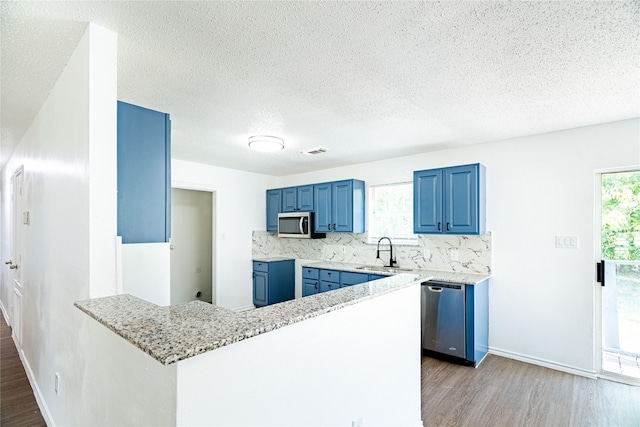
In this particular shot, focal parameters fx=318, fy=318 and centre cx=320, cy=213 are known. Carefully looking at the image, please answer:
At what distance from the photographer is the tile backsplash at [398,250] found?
369 cm

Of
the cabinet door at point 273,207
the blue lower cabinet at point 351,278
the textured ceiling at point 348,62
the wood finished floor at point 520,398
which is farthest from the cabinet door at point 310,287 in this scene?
the textured ceiling at point 348,62

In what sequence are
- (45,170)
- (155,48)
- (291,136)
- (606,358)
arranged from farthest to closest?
(291,136)
(606,358)
(45,170)
(155,48)

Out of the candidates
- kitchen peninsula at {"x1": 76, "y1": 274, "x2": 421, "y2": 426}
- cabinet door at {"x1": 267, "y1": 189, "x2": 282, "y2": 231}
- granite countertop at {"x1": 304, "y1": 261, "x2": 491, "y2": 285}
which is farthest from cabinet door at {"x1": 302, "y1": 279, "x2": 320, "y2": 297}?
kitchen peninsula at {"x1": 76, "y1": 274, "x2": 421, "y2": 426}

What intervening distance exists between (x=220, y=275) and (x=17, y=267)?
7.73 feet

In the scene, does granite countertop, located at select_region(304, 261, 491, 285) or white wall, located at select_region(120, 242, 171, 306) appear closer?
white wall, located at select_region(120, 242, 171, 306)

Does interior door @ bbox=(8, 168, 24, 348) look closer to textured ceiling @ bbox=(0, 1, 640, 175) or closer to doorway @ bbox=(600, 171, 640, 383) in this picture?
textured ceiling @ bbox=(0, 1, 640, 175)

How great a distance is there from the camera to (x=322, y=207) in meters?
4.91

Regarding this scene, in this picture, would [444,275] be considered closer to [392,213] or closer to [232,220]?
[392,213]

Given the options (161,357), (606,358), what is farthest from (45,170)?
(606,358)

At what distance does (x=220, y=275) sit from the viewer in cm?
502

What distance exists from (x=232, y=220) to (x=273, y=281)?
121cm

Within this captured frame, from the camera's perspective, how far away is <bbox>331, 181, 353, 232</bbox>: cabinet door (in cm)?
457

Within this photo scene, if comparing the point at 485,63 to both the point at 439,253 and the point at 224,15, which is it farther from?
the point at 439,253

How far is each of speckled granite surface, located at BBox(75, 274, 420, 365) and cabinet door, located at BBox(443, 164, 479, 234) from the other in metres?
2.38
